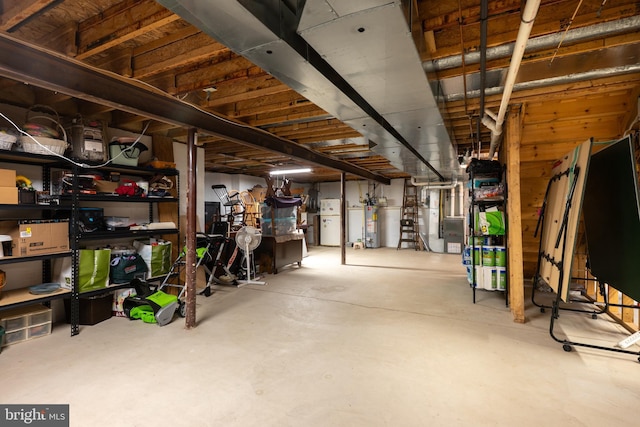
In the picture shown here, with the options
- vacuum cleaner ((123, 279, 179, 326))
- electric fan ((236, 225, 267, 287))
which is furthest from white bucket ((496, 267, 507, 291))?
vacuum cleaner ((123, 279, 179, 326))

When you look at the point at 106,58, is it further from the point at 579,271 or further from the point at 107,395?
the point at 579,271

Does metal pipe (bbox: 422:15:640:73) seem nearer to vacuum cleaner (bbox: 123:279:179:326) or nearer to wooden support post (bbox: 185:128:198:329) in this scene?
wooden support post (bbox: 185:128:198:329)

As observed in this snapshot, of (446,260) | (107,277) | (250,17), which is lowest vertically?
(446,260)

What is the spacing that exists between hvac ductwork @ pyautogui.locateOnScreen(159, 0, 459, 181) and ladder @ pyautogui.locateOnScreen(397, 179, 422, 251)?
25.3ft

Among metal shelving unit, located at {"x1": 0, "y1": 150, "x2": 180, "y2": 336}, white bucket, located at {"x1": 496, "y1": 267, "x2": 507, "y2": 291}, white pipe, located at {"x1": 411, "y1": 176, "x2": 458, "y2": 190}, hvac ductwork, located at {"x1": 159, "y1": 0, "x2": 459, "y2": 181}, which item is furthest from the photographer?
white pipe, located at {"x1": 411, "y1": 176, "x2": 458, "y2": 190}

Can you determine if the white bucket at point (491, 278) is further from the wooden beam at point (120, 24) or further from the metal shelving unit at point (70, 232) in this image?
the metal shelving unit at point (70, 232)

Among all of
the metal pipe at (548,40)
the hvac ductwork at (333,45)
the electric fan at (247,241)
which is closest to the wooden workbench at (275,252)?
the electric fan at (247,241)

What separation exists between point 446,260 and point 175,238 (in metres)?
6.69

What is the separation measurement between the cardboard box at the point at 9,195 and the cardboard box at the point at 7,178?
4 cm

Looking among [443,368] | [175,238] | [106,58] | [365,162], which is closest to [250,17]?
[106,58]

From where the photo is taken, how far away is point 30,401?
203cm

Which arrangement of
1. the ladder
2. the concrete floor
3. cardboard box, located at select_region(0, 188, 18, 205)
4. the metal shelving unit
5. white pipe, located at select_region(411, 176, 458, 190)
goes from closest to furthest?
the concrete floor
cardboard box, located at select_region(0, 188, 18, 205)
the metal shelving unit
white pipe, located at select_region(411, 176, 458, 190)
the ladder

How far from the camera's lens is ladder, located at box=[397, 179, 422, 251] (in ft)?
33.3

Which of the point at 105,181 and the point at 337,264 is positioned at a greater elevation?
the point at 105,181
